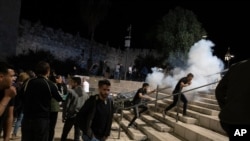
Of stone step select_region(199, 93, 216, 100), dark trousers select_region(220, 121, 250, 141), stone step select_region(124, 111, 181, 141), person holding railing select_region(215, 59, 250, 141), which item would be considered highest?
person holding railing select_region(215, 59, 250, 141)

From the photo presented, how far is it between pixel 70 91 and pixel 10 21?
72.2ft

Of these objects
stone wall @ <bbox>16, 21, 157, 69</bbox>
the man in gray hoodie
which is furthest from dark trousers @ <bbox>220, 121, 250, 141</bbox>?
stone wall @ <bbox>16, 21, 157, 69</bbox>

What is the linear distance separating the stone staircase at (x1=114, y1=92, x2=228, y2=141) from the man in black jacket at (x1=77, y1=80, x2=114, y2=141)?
315 centimetres

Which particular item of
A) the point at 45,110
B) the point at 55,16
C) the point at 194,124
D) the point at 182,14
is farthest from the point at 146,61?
the point at 45,110

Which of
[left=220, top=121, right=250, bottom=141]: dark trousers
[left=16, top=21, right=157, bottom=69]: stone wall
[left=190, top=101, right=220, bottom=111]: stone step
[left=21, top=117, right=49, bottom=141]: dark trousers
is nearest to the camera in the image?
[left=220, top=121, right=250, bottom=141]: dark trousers

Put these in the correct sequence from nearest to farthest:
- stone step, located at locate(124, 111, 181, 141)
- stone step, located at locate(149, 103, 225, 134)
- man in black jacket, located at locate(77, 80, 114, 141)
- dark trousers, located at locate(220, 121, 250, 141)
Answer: dark trousers, located at locate(220, 121, 250, 141) → man in black jacket, located at locate(77, 80, 114, 141) → stone step, located at locate(149, 103, 225, 134) → stone step, located at locate(124, 111, 181, 141)

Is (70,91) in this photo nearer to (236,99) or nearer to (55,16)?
(236,99)

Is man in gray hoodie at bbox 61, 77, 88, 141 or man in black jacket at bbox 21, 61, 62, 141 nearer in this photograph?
man in black jacket at bbox 21, 61, 62, 141

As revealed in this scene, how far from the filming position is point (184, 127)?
8.67 m

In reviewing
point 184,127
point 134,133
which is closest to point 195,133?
point 184,127

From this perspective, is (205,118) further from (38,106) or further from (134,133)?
(38,106)

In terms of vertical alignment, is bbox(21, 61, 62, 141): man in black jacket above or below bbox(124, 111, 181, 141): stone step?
above

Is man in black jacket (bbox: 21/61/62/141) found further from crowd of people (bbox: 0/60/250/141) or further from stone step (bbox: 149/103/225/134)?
stone step (bbox: 149/103/225/134)

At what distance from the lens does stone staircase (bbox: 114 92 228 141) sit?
7.98 metres
